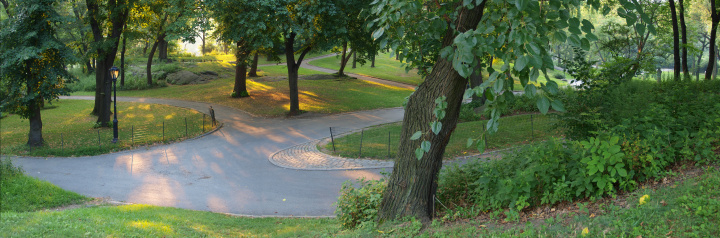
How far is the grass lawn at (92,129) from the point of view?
1984 cm

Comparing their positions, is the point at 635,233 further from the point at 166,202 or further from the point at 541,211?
the point at 166,202

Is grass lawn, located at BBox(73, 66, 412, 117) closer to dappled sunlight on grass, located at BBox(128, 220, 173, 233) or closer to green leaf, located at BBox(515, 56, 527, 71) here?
dappled sunlight on grass, located at BBox(128, 220, 173, 233)

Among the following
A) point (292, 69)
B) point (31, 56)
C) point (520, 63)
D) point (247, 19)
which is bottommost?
point (520, 63)

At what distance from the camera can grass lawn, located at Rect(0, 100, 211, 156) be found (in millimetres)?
19844

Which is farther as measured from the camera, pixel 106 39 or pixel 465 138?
pixel 106 39

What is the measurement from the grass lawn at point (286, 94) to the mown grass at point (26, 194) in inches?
614

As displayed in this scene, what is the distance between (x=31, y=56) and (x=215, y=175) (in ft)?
34.1

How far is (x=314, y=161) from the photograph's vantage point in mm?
16266

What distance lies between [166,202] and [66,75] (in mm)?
12409

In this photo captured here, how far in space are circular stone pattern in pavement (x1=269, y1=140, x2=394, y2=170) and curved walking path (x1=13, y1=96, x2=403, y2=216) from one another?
0.41 metres

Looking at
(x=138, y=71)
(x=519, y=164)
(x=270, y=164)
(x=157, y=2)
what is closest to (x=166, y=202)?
(x=270, y=164)

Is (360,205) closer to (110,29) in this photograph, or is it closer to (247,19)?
(247,19)

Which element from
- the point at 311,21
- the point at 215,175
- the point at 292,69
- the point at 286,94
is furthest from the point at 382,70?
the point at 215,175

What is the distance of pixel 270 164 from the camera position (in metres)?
16.3
